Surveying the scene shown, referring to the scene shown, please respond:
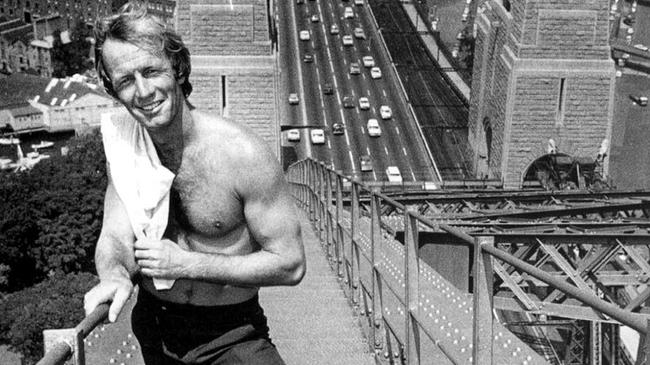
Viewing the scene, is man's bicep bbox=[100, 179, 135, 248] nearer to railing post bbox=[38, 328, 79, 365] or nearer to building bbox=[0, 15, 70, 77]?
railing post bbox=[38, 328, 79, 365]

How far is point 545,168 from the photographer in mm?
25125

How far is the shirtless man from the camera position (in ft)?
12.3

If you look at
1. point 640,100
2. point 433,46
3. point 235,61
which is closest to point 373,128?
point 640,100

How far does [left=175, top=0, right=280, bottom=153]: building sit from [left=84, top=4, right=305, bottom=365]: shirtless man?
21.2 meters

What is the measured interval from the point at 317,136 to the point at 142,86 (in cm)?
5576

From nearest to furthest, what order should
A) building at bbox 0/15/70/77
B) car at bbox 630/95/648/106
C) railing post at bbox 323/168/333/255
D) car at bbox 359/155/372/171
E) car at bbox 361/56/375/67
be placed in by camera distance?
railing post at bbox 323/168/333/255
car at bbox 630/95/648/106
car at bbox 359/155/372/171
car at bbox 361/56/375/67
building at bbox 0/15/70/77

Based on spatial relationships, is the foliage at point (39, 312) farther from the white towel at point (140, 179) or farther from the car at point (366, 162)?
Answer: the white towel at point (140, 179)

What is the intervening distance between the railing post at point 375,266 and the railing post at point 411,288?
133cm

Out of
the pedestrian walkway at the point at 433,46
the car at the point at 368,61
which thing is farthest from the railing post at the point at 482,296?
the car at the point at 368,61

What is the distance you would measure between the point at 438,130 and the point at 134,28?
A: 56.1m

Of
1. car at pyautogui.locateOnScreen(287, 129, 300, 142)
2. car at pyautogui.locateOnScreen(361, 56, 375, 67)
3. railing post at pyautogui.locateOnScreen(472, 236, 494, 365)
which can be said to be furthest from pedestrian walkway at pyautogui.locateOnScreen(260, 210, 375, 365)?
car at pyautogui.locateOnScreen(361, 56, 375, 67)

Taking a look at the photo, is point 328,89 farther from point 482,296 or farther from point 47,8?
point 47,8

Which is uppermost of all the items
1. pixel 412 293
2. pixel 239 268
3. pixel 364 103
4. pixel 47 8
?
pixel 239 268

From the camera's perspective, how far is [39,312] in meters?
38.5
